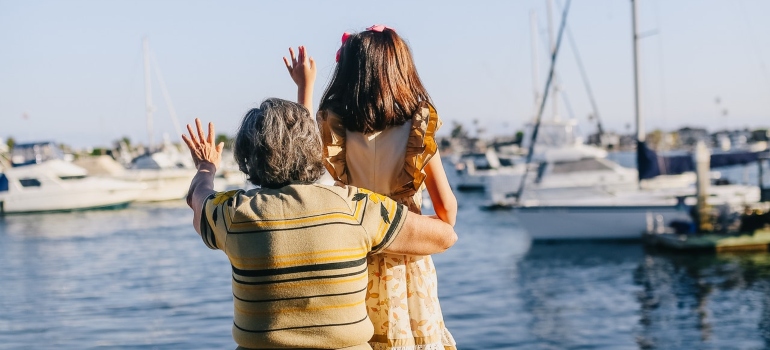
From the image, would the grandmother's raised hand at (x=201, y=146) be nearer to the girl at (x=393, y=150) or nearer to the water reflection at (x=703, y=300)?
the girl at (x=393, y=150)

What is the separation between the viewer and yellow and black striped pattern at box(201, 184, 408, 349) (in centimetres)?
242

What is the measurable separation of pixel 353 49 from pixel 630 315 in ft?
40.8

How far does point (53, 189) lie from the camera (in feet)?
145

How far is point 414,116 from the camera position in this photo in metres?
2.72

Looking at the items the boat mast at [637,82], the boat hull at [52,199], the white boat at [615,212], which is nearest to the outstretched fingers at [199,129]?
the white boat at [615,212]

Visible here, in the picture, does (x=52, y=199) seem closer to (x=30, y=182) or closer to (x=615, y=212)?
(x=30, y=182)

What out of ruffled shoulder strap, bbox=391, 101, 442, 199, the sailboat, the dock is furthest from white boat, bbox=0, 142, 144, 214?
ruffled shoulder strap, bbox=391, 101, 442, 199

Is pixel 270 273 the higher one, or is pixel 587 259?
pixel 270 273

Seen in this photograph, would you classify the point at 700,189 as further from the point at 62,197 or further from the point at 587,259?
the point at 62,197

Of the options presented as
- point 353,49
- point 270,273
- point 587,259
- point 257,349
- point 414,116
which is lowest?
point 587,259

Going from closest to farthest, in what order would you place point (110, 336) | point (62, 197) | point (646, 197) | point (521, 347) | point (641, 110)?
point (521, 347) → point (110, 336) → point (646, 197) → point (641, 110) → point (62, 197)

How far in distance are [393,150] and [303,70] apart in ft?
1.66

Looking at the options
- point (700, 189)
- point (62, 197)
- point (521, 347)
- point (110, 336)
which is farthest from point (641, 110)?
point (62, 197)

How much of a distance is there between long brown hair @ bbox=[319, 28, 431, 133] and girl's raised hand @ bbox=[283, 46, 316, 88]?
30 cm
